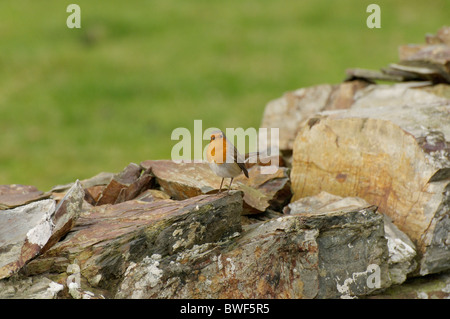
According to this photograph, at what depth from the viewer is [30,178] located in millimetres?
25281

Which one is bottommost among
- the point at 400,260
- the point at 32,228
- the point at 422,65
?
the point at 400,260

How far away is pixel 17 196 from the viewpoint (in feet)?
36.3

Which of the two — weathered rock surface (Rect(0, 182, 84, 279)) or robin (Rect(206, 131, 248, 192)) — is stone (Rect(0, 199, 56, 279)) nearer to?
weathered rock surface (Rect(0, 182, 84, 279))

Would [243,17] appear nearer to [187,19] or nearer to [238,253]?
[187,19]

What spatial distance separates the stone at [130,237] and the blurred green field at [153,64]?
53.0ft

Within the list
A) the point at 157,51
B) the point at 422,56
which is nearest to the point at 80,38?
the point at 157,51

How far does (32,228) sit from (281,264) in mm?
3415

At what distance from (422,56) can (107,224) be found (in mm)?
8456

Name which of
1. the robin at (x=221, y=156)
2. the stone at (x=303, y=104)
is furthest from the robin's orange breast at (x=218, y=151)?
the stone at (x=303, y=104)

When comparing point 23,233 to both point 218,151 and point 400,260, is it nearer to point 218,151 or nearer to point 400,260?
point 218,151

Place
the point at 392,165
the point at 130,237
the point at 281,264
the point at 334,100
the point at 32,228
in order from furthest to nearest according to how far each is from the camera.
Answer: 1. the point at 334,100
2. the point at 392,165
3. the point at 281,264
4. the point at 32,228
5. the point at 130,237

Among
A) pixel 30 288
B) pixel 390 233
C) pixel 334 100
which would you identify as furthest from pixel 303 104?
pixel 30 288

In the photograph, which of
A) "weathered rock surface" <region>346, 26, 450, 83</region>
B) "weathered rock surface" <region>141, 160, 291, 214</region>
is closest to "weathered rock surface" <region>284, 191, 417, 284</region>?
"weathered rock surface" <region>141, 160, 291, 214</region>

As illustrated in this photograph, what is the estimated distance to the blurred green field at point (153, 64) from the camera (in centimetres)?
2828
